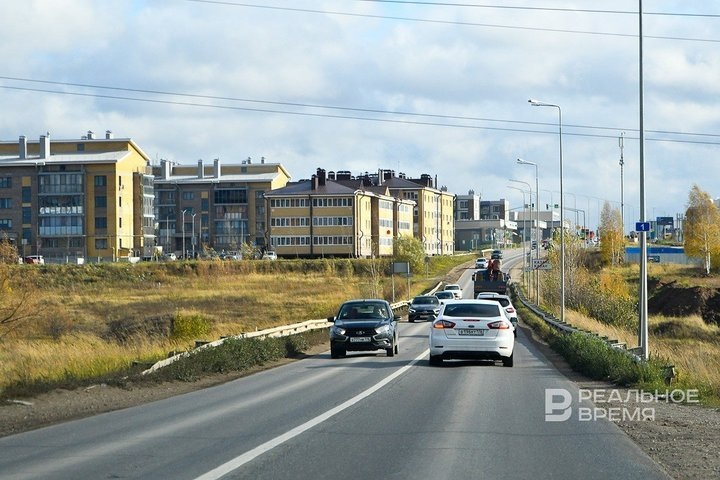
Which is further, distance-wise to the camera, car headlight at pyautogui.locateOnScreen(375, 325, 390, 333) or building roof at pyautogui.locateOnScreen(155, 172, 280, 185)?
building roof at pyautogui.locateOnScreen(155, 172, 280, 185)

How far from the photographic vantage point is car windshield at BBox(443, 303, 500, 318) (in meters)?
25.3

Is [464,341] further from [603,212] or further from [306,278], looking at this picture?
[603,212]

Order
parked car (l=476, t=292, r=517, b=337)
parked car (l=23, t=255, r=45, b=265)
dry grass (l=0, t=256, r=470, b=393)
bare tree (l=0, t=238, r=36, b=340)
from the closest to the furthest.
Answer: dry grass (l=0, t=256, r=470, b=393) → parked car (l=476, t=292, r=517, b=337) → bare tree (l=0, t=238, r=36, b=340) → parked car (l=23, t=255, r=45, b=265)

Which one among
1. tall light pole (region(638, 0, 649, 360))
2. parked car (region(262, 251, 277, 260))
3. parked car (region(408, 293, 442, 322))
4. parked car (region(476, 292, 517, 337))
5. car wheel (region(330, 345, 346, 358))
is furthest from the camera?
parked car (region(262, 251, 277, 260))

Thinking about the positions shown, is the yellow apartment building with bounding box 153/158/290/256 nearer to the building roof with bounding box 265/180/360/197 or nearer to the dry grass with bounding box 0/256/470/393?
the building roof with bounding box 265/180/360/197

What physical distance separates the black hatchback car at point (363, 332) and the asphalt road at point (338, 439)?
8.29 m

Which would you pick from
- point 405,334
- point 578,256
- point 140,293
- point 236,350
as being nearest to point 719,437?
point 236,350

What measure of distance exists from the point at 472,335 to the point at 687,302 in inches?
2386

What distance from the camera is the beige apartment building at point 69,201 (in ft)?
386

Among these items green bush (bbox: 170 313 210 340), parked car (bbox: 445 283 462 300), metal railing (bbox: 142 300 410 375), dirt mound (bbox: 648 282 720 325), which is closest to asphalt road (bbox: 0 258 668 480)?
metal railing (bbox: 142 300 410 375)

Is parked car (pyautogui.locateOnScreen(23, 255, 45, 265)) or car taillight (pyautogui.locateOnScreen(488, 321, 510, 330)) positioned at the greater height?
parked car (pyautogui.locateOnScreen(23, 255, 45, 265))

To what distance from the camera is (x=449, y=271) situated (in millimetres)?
126250

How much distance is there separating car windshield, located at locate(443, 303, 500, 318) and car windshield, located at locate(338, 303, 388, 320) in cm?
435

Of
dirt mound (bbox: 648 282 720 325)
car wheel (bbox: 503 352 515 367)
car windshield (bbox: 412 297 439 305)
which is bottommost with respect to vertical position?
dirt mound (bbox: 648 282 720 325)
